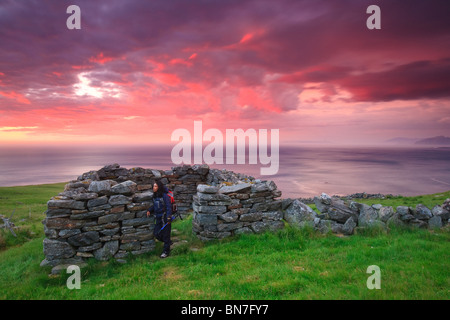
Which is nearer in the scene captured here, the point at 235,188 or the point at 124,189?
the point at 124,189

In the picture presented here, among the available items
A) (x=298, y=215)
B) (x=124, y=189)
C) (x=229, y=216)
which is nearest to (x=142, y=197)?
(x=124, y=189)

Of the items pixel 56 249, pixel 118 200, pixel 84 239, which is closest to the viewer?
pixel 56 249

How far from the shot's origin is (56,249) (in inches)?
311

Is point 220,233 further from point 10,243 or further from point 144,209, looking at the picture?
point 10,243

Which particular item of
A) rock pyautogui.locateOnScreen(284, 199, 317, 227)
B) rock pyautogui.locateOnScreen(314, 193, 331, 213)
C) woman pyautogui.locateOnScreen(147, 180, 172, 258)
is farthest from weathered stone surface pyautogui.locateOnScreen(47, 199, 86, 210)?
rock pyautogui.locateOnScreen(314, 193, 331, 213)

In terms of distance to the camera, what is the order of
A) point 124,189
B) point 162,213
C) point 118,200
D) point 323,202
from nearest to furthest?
point 118,200, point 124,189, point 162,213, point 323,202

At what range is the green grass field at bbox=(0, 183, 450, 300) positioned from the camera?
5.59 m

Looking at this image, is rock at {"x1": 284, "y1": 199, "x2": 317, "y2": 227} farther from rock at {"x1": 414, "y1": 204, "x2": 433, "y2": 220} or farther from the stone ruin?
rock at {"x1": 414, "y1": 204, "x2": 433, "y2": 220}

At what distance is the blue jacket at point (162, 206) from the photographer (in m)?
9.05

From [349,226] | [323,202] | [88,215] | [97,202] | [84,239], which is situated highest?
[97,202]

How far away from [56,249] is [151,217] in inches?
Result: 118

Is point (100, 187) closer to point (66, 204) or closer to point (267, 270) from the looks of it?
point (66, 204)
